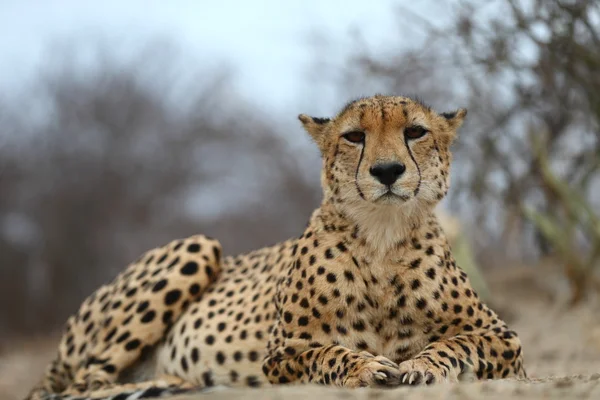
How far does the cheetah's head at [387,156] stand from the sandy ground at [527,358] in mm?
686

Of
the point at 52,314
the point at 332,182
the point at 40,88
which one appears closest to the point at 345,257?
the point at 332,182

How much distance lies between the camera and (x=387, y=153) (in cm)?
Answer: 283

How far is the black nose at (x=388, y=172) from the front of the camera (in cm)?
279

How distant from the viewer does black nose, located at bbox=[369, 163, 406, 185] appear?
9.17ft

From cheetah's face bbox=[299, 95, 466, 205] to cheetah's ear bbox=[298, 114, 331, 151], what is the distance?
0.04 meters

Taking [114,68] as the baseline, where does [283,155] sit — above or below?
below

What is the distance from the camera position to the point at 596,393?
2143 millimetres

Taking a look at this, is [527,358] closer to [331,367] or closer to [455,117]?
[455,117]

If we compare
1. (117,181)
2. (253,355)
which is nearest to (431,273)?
(253,355)

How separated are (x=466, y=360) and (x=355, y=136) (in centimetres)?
84

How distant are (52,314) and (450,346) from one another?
1013cm

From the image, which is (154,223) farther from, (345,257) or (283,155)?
(345,257)

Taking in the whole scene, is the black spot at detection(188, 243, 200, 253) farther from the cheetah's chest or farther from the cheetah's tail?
the cheetah's chest

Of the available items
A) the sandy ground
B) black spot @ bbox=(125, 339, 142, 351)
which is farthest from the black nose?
black spot @ bbox=(125, 339, 142, 351)
